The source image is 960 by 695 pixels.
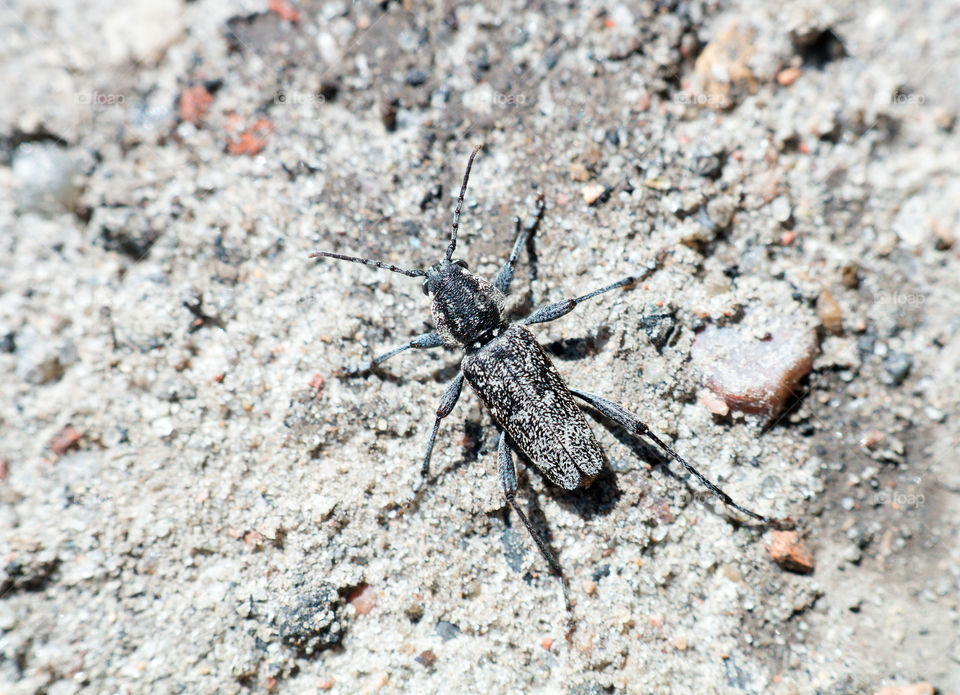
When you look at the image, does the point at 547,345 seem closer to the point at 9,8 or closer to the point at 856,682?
the point at 856,682

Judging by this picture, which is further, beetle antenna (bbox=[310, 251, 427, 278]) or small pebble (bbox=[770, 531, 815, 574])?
beetle antenna (bbox=[310, 251, 427, 278])

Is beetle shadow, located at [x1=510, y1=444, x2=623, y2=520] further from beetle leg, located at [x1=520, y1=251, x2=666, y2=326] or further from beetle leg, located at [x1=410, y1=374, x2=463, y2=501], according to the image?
beetle leg, located at [x1=520, y1=251, x2=666, y2=326]

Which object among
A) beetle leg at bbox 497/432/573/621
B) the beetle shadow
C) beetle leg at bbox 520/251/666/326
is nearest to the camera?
beetle leg at bbox 497/432/573/621

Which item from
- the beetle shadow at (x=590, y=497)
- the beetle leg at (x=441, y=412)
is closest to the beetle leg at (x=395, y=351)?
the beetle leg at (x=441, y=412)

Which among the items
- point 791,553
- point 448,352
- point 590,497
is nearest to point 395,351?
point 448,352

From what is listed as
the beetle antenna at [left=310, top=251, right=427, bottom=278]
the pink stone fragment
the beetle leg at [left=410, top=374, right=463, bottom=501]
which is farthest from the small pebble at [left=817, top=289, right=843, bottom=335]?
the beetle antenna at [left=310, top=251, right=427, bottom=278]

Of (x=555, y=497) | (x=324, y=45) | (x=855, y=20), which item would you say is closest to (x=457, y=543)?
(x=555, y=497)
